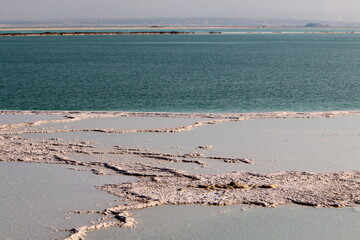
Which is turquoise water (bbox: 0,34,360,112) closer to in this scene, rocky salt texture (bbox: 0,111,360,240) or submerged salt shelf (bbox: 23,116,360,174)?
submerged salt shelf (bbox: 23,116,360,174)

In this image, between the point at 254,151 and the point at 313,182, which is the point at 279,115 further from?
Result: the point at 313,182

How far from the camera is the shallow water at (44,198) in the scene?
344 inches

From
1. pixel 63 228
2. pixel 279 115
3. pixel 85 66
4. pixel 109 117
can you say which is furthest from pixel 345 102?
pixel 85 66

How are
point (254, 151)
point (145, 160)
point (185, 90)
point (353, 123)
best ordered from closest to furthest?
point (145, 160) → point (254, 151) → point (353, 123) → point (185, 90)

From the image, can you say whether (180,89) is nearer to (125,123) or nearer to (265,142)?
(125,123)

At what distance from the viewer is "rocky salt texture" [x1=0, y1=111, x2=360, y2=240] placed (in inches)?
382

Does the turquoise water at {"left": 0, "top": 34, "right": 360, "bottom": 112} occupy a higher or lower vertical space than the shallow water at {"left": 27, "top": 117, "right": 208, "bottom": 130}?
lower

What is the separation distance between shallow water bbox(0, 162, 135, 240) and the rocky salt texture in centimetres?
26

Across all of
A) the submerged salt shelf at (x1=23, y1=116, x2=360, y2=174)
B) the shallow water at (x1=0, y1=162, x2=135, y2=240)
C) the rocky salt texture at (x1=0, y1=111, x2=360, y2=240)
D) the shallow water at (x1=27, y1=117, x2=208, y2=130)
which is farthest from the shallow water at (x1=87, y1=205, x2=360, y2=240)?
the shallow water at (x1=27, y1=117, x2=208, y2=130)

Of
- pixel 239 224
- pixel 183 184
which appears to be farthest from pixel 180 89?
pixel 239 224

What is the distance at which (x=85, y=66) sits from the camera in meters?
46.4

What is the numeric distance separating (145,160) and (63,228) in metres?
4.07

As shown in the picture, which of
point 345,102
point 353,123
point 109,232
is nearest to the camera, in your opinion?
point 109,232

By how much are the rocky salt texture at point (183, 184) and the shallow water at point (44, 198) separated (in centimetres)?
26
